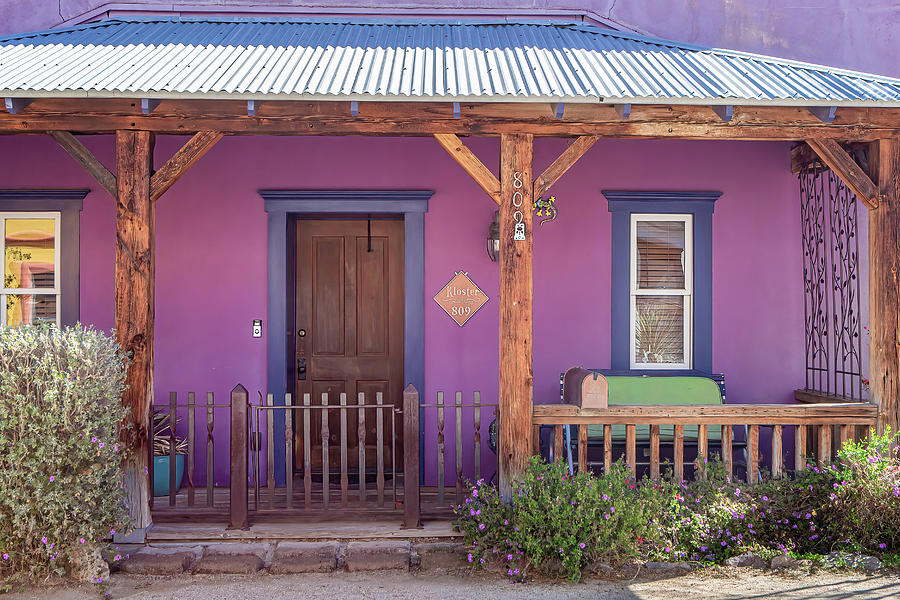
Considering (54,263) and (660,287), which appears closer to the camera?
(54,263)

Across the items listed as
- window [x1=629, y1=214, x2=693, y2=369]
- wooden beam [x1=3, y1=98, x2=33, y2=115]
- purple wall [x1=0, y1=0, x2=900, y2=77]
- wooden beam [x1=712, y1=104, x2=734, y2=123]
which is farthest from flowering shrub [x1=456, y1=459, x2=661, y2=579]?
purple wall [x1=0, y1=0, x2=900, y2=77]

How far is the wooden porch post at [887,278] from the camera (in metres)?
5.51

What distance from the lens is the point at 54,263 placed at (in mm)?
6949

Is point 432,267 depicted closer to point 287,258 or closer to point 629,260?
point 287,258

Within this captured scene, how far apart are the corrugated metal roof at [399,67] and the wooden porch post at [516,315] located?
0.65 metres

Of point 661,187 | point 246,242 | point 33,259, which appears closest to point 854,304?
point 661,187

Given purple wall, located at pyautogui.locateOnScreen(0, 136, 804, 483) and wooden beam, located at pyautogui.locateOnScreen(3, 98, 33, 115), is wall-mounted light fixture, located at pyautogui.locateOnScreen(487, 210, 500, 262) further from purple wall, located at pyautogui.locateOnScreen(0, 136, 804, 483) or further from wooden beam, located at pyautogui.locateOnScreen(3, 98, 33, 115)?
wooden beam, located at pyautogui.locateOnScreen(3, 98, 33, 115)

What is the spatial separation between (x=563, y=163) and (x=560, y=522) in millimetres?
2450

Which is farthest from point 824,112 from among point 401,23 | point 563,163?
point 401,23

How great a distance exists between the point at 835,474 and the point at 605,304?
2512 millimetres

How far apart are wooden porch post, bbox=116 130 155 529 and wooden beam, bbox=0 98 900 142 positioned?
0.24m

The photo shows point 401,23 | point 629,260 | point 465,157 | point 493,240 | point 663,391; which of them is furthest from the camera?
point 401,23

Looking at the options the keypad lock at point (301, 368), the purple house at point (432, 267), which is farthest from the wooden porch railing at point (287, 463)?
the keypad lock at point (301, 368)

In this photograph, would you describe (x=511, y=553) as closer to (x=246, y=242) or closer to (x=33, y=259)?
(x=246, y=242)
